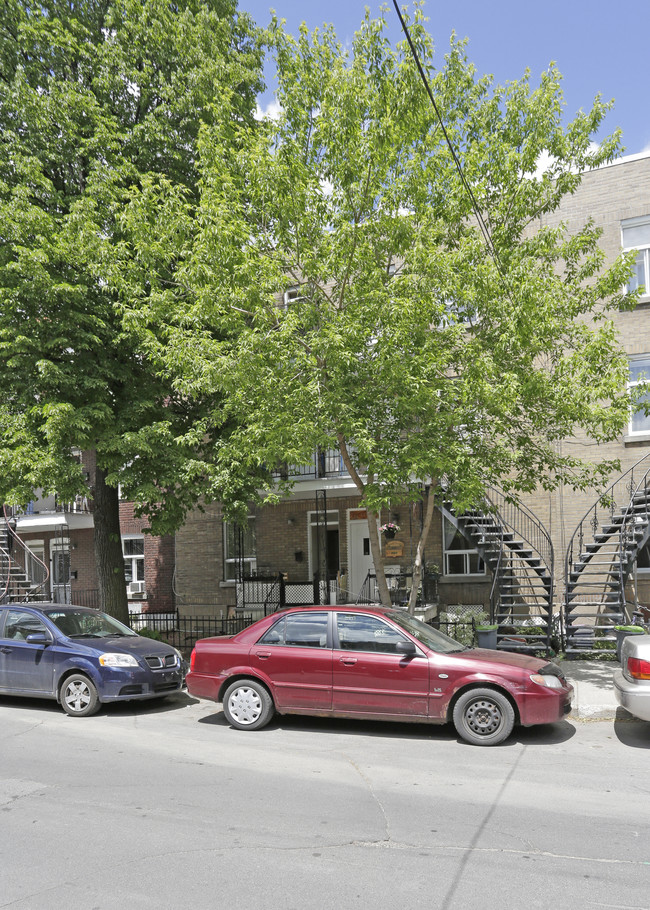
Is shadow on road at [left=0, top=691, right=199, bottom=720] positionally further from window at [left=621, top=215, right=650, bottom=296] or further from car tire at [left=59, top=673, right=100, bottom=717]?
window at [left=621, top=215, right=650, bottom=296]

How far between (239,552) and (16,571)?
24.6 feet

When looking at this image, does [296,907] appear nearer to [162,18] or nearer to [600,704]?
[600,704]

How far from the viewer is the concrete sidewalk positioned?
949cm

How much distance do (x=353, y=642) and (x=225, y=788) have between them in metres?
2.59

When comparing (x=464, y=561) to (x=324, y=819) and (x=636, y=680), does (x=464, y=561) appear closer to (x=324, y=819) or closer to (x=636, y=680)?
(x=636, y=680)

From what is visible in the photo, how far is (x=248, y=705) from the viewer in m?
A: 9.00

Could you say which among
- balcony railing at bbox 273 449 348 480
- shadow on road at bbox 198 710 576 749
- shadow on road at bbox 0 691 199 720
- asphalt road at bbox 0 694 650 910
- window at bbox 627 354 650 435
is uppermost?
window at bbox 627 354 650 435

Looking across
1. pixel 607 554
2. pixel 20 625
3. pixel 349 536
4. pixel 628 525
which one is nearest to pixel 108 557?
pixel 20 625

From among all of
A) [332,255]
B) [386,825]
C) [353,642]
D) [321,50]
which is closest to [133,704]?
[353,642]

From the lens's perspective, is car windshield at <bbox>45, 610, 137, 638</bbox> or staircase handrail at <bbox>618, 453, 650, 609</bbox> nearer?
car windshield at <bbox>45, 610, 137, 638</bbox>

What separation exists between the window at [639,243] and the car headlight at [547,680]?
10.4 m

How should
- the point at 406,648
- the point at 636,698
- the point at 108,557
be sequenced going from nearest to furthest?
1. the point at 636,698
2. the point at 406,648
3. the point at 108,557

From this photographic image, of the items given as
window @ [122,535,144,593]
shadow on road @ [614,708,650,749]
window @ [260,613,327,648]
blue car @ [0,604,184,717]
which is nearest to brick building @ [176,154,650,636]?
window @ [122,535,144,593]

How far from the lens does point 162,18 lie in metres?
13.8
